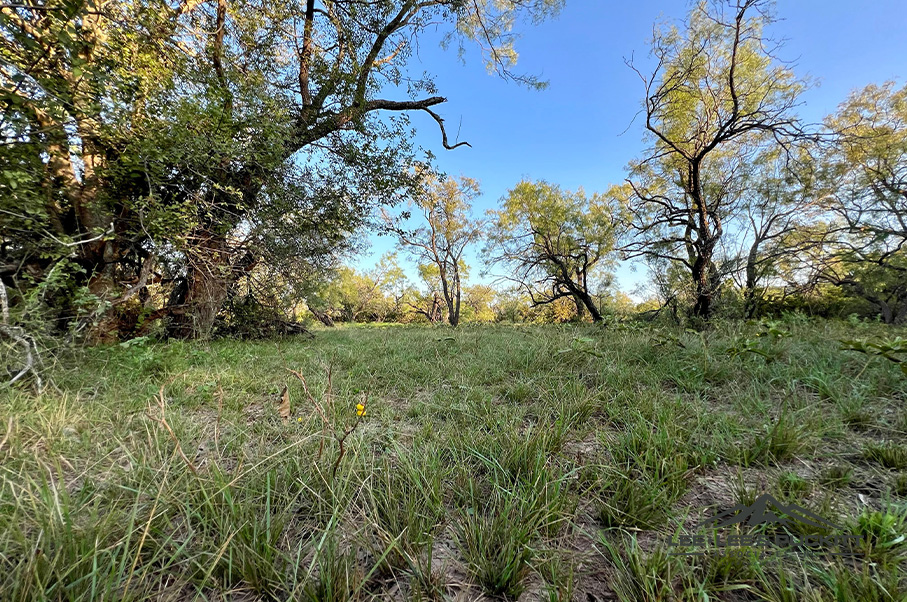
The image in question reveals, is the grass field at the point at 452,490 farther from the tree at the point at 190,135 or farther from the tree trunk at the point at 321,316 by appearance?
the tree trunk at the point at 321,316

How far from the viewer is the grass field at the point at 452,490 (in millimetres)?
759

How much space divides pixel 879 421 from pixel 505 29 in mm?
8550

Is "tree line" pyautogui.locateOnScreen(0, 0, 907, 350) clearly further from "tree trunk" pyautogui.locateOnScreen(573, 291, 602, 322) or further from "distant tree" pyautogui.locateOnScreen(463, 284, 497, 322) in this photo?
"distant tree" pyautogui.locateOnScreen(463, 284, 497, 322)

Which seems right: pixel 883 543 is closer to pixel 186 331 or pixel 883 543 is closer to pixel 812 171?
pixel 186 331

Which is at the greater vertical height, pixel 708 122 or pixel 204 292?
pixel 708 122

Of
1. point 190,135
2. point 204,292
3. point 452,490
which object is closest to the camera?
point 452,490

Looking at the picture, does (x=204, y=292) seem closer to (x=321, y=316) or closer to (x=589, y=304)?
(x=321, y=316)

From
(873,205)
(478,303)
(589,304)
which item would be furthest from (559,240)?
(478,303)

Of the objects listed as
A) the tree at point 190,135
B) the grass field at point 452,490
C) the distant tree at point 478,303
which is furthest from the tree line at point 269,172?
the distant tree at point 478,303

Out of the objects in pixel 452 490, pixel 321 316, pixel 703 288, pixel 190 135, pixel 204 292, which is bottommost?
pixel 452 490

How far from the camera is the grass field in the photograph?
0.76 m

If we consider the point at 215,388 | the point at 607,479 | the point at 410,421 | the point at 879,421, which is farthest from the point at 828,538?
the point at 215,388

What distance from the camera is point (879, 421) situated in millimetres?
1515

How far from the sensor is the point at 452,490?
1.15 metres
